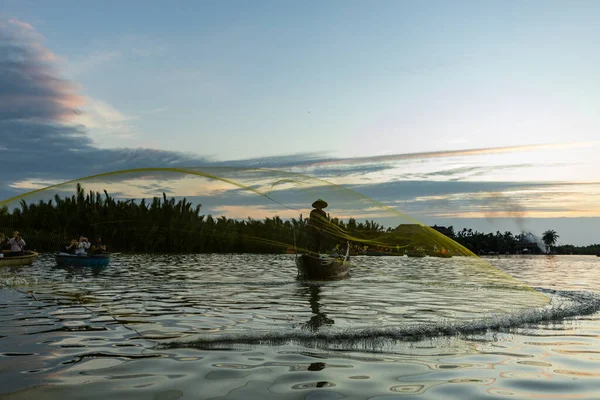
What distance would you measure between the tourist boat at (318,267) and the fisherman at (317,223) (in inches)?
29.2

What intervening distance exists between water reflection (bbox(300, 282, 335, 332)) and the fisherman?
1.84 m

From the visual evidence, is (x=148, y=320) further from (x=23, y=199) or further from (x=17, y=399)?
(x=17, y=399)

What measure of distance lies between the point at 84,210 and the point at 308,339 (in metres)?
18.3

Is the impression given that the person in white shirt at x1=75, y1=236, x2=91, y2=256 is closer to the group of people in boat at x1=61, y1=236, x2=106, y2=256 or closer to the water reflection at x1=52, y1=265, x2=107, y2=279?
the group of people in boat at x1=61, y1=236, x2=106, y2=256

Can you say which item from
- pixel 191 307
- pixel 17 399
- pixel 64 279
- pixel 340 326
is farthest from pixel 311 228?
pixel 17 399

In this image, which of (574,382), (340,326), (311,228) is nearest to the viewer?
(574,382)

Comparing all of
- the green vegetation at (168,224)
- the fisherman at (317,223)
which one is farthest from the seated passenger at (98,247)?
the fisherman at (317,223)

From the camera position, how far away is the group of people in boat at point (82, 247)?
107ft

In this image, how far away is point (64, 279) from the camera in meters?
25.3

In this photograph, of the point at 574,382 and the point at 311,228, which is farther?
the point at 311,228

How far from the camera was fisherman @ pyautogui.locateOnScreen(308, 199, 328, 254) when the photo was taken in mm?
16203

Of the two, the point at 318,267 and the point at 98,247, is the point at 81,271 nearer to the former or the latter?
the point at 98,247

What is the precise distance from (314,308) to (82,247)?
22876 mm

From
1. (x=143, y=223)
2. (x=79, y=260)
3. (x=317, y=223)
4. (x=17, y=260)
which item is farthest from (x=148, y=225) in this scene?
(x=17, y=260)
